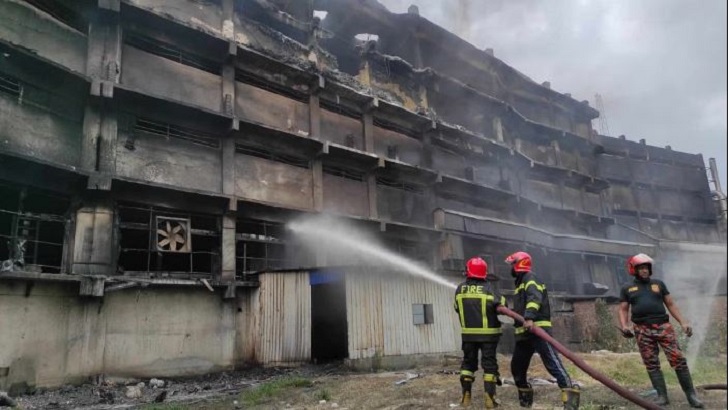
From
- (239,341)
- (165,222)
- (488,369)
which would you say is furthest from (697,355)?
(165,222)

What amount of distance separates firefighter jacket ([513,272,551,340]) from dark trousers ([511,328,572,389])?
0.38ft

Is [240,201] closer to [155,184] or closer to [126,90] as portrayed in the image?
[155,184]

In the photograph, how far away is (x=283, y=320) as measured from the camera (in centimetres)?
1092

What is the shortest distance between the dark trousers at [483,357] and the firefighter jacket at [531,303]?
37 centimetres

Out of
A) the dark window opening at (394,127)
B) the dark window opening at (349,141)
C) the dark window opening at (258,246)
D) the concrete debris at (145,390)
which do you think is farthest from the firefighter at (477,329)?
the dark window opening at (394,127)

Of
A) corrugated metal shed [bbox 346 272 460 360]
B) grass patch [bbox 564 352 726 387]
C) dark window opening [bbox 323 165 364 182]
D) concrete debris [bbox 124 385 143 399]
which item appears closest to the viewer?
grass patch [bbox 564 352 726 387]

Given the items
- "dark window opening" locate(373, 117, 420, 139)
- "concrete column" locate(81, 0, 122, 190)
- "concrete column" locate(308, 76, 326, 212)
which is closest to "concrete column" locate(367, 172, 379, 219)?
"concrete column" locate(308, 76, 326, 212)

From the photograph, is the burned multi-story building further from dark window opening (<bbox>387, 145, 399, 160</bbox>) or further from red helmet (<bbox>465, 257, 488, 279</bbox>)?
red helmet (<bbox>465, 257, 488, 279</bbox>)

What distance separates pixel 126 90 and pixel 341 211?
7331 mm

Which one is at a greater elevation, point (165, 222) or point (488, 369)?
point (165, 222)

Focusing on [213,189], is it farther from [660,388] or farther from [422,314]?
[660,388]

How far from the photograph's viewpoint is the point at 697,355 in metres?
9.00

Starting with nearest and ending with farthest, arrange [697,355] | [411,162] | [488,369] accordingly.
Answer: [488,369] < [697,355] < [411,162]

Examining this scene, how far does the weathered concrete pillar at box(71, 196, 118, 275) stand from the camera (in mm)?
9648
